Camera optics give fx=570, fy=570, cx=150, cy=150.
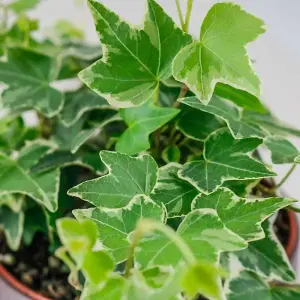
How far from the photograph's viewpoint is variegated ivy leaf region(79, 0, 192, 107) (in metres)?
0.50

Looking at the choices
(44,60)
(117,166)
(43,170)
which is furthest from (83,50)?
(117,166)

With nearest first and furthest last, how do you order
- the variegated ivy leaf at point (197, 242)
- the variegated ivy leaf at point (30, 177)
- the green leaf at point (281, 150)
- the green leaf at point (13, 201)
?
the variegated ivy leaf at point (197, 242), the green leaf at point (281, 150), the variegated ivy leaf at point (30, 177), the green leaf at point (13, 201)

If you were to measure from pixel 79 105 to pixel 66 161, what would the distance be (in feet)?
0.26

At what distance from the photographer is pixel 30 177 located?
663mm

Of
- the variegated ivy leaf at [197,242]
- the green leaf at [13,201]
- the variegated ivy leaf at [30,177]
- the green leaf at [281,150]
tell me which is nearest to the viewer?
the variegated ivy leaf at [197,242]

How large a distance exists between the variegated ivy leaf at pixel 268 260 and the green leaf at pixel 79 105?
9.6 inches

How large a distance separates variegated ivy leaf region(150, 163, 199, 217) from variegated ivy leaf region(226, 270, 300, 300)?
0.32 ft

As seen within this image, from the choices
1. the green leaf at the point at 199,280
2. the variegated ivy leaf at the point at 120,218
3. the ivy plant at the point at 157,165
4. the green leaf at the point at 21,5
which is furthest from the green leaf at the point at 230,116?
the green leaf at the point at 21,5

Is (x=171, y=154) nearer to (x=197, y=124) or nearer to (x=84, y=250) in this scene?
(x=197, y=124)

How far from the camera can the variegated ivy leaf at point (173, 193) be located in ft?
1.72

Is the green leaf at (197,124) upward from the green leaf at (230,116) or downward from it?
downward

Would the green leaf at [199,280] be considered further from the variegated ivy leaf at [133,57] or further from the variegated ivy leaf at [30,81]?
the variegated ivy leaf at [30,81]

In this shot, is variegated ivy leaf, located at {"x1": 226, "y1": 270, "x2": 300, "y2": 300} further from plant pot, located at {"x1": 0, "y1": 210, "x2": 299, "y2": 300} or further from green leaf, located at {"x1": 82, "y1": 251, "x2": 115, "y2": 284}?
green leaf, located at {"x1": 82, "y1": 251, "x2": 115, "y2": 284}

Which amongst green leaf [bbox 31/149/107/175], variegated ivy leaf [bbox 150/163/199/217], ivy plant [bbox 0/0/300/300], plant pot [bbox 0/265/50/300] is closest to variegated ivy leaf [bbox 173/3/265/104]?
ivy plant [bbox 0/0/300/300]
